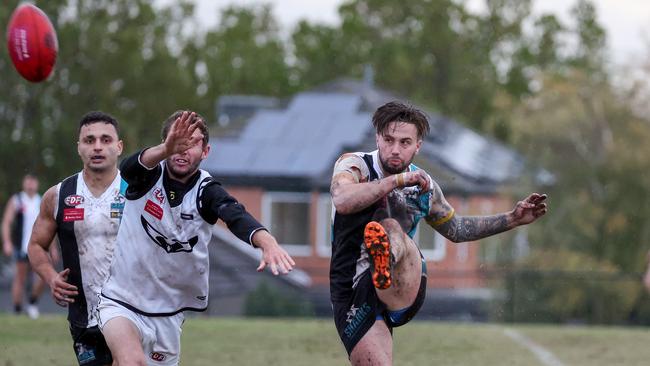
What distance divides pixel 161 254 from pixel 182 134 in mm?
1197

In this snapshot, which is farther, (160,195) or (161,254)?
(161,254)

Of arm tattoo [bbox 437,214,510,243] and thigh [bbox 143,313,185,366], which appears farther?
arm tattoo [bbox 437,214,510,243]

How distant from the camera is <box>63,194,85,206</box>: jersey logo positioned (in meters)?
8.37

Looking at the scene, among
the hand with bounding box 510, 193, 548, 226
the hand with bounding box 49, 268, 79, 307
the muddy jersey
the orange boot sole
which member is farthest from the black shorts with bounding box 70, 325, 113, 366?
the hand with bounding box 510, 193, 548, 226

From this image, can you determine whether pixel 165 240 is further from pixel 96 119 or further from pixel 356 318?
pixel 356 318

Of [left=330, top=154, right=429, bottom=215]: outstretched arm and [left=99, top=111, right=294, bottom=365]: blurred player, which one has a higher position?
[left=330, top=154, right=429, bottom=215]: outstretched arm

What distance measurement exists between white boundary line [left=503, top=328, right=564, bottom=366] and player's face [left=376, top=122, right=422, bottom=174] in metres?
7.59

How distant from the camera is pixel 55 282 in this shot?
8.09 meters

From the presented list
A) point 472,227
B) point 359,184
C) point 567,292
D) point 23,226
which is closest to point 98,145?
point 359,184

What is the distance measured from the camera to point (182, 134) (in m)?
6.90

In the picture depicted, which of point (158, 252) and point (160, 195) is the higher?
point (160, 195)

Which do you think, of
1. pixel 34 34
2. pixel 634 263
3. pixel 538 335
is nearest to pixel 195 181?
pixel 34 34

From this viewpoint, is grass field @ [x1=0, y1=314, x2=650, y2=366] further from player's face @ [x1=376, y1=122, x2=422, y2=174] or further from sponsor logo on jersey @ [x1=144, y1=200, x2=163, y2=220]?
player's face @ [x1=376, y1=122, x2=422, y2=174]

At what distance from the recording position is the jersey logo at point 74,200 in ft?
27.5
